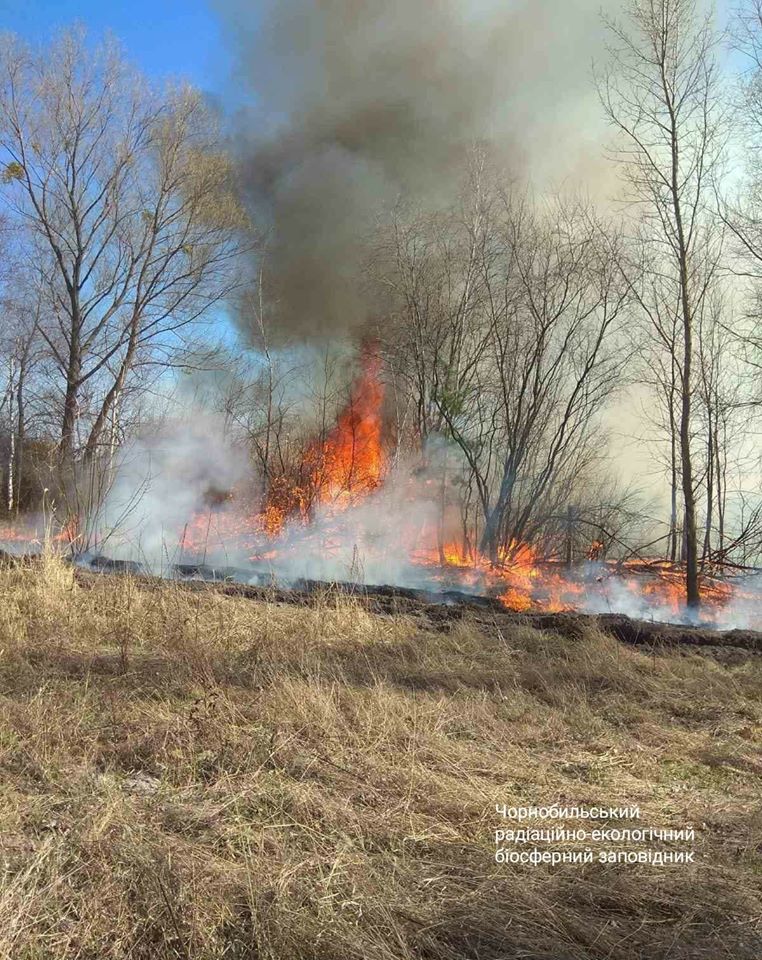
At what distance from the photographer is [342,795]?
2680 mm

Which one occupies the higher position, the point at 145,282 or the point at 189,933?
the point at 145,282

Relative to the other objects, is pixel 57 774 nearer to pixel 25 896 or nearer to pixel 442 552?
pixel 25 896

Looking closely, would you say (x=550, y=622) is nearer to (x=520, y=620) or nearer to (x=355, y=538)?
(x=520, y=620)

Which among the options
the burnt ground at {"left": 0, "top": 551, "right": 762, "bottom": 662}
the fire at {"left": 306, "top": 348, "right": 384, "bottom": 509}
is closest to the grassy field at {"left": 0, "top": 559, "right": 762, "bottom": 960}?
the burnt ground at {"left": 0, "top": 551, "right": 762, "bottom": 662}

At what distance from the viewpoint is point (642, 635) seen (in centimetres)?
724

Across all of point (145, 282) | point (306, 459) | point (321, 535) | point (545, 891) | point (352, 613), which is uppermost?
point (145, 282)

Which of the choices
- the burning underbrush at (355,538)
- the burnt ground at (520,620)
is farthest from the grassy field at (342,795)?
the burning underbrush at (355,538)

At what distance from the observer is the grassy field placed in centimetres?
182

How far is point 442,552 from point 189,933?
510 inches

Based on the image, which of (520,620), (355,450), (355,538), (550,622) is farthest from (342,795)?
(355,450)

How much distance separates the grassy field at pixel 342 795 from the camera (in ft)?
5.97

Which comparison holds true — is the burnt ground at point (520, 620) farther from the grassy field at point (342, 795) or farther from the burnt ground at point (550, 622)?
the grassy field at point (342, 795)

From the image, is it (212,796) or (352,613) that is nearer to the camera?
(212,796)

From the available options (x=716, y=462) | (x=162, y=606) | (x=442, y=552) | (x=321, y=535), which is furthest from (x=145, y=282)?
(x=716, y=462)
